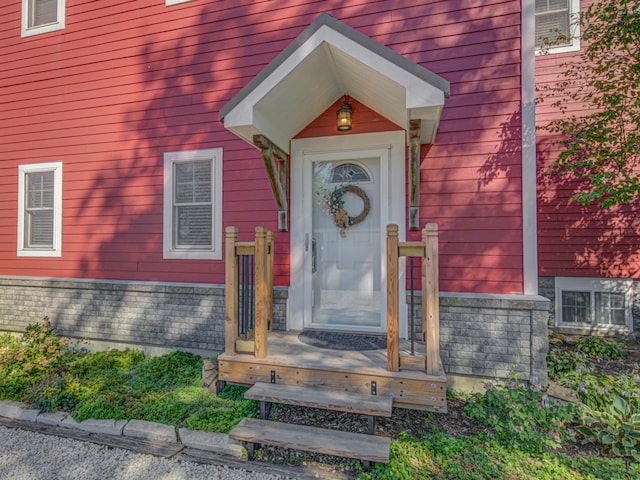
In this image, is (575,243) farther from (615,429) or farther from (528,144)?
(615,429)

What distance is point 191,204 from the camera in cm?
430

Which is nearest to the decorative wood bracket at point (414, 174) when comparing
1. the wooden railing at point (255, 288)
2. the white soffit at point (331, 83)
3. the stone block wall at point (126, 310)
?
the white soffit at point (331, 83)

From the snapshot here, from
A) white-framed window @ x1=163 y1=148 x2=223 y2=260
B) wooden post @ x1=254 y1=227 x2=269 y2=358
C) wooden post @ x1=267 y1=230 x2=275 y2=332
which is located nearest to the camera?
wooden post @ x1=254 y1=227 x2=269 y2=358

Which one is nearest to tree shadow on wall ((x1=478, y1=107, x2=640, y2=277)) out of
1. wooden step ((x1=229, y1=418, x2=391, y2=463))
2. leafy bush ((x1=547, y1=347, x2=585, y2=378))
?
leafy bush ((x1=547, y1=347, x2=585, y2=378))

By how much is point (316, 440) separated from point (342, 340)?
116 centimetres

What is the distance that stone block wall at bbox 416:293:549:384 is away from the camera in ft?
10.3

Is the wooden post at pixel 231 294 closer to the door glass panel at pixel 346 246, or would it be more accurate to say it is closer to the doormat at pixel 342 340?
the doormat at pixel 342 340

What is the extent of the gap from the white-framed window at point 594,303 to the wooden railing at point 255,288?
4914mm

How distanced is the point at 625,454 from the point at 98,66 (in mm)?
6770

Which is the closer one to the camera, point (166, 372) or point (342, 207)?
point (166, 372)

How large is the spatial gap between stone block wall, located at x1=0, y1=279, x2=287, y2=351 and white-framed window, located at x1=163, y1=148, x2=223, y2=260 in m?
0.49

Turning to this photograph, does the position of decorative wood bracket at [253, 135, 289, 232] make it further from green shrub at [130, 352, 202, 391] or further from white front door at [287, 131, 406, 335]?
green shrub at [130, 352, 202, 391]

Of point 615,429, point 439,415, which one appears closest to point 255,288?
point 439,415

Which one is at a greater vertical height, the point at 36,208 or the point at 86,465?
the point at 36,208
